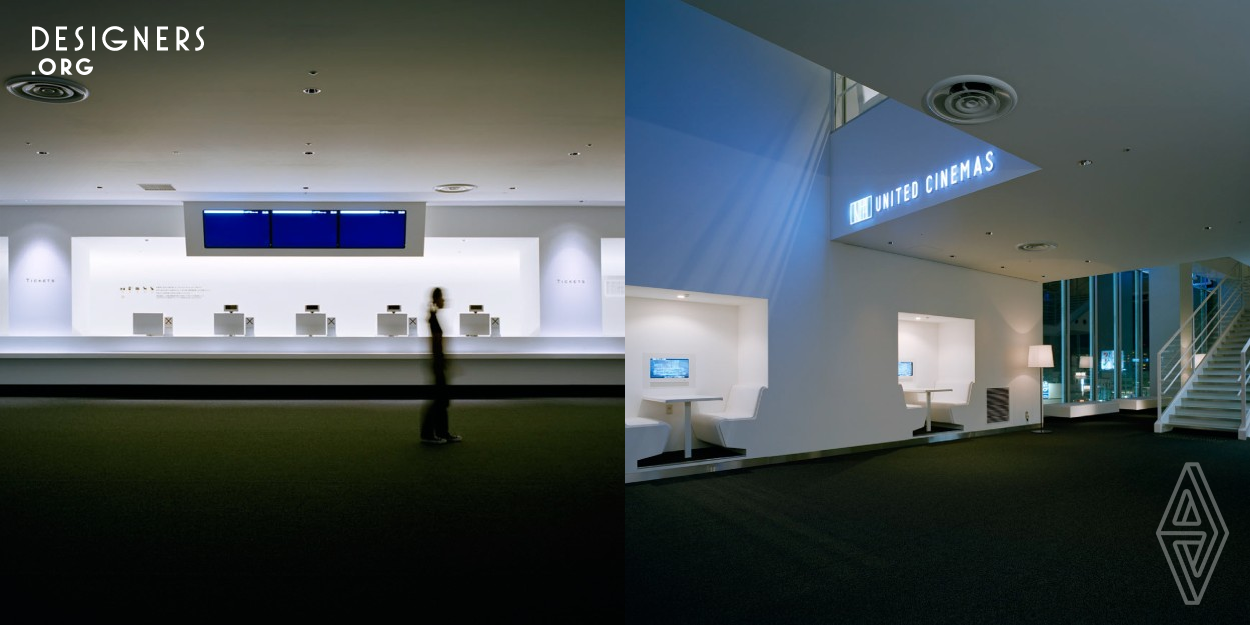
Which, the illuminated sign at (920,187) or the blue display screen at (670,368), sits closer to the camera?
the illuminated sign at (920,187)

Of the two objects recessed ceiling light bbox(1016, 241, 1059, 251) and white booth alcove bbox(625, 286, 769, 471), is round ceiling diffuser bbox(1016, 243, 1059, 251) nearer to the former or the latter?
recessed ceiling light bbox(1016, 241, 1059, 251)

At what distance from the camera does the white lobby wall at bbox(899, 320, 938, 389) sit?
10.4 m

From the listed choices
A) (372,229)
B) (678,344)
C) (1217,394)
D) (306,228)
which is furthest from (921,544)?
(1217,394)

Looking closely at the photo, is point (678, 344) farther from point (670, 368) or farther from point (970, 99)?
point (970, 99)

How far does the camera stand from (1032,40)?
3.26 m

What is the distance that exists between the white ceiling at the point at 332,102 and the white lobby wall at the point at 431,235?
3.09ft

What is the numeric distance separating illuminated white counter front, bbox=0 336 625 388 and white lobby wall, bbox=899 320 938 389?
172 inches

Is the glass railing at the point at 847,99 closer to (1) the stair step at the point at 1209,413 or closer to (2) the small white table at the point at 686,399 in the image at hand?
(2) the small white table at the point at 686,399

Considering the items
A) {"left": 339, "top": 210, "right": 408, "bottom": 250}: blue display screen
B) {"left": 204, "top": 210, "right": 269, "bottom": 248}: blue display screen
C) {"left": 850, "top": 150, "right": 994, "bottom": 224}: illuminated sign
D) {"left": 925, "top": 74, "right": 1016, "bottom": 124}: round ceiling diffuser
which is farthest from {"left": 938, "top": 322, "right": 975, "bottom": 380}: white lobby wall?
{"left": 204, "top": 210, "right": 269, "bottom": 248}: blue display screen

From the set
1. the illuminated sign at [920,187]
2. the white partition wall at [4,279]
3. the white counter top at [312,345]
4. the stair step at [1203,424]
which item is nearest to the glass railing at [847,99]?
the illuminated sign at [920,187]

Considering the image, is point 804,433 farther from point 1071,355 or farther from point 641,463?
point 1071,355

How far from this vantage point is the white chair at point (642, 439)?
6.27 meters
